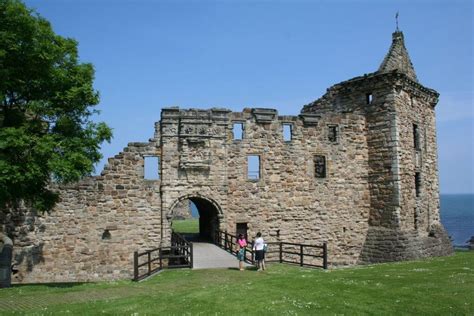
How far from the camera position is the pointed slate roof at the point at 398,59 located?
27.5 meters

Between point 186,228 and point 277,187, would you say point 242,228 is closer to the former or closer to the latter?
point 277,187

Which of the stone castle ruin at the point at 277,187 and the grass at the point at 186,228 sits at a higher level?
the stone castle ruin at the point at 277,187

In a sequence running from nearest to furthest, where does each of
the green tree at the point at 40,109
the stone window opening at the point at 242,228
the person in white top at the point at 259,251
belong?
1. the green tree at the point at 40,109
2. the person in white top at the point at 259,251
3. the stone window opening at the point at 242,228

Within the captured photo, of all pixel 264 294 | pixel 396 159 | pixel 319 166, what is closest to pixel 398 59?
pixel 396 159

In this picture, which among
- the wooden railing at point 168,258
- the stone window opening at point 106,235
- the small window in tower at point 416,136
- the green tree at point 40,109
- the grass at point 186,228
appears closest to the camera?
the green tree at point 40,109

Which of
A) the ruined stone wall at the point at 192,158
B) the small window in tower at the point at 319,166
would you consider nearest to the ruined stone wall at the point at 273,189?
the ruined stone wall at the point at 192,158

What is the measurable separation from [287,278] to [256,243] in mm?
2847

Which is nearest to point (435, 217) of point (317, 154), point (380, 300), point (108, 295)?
point (317, 154)

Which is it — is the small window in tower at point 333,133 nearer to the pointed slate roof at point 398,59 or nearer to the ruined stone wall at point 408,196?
the ruined stone wall at point 408,196

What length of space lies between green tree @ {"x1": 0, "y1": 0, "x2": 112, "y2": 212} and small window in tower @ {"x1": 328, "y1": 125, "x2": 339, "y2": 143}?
1347cm

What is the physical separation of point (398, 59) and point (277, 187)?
37.2 ft

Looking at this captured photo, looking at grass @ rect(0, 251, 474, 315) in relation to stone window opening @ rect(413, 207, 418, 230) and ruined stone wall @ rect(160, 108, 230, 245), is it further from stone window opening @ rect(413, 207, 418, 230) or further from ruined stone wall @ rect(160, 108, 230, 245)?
stone window opening @ rect(413, 207, 418, 230)

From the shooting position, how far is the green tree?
14383mm

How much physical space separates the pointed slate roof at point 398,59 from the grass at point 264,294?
1362 centimetres
